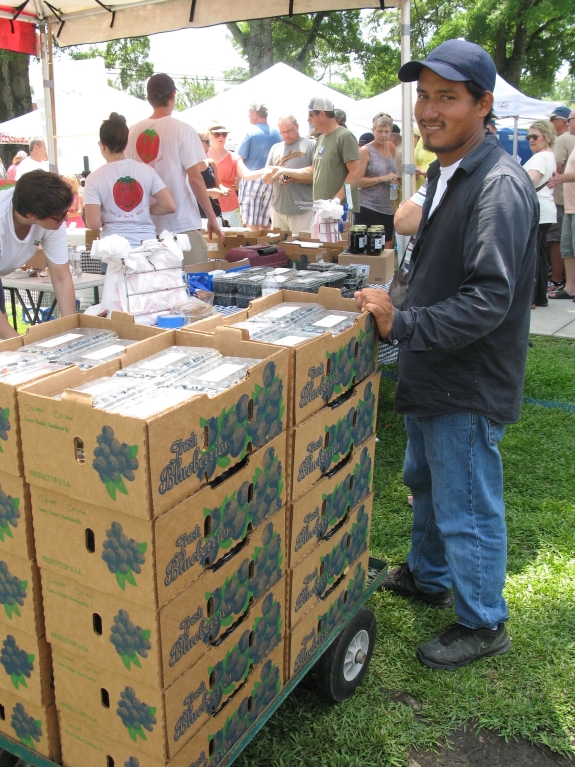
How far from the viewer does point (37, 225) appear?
11.3ft

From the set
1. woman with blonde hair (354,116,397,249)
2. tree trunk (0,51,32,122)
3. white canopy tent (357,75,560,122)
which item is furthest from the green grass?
tree trunk (0,51,32,122)

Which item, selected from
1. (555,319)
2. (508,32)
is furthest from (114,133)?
(508,32)

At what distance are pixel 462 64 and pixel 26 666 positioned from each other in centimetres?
206

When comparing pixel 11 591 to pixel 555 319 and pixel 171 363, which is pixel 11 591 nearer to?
pixel 171 363

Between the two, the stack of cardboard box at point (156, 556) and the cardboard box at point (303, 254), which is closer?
the stack of cardboard box at point (156, 556)

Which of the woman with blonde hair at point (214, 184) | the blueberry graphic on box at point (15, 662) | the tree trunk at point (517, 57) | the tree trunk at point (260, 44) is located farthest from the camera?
the tree trunk at point (517, 57)

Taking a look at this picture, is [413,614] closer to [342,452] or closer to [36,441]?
[342,452]

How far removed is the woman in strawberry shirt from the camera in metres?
4.39

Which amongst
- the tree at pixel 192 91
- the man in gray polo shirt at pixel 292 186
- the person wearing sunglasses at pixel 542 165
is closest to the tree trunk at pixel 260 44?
A: the person wearing sunglasses at pixel 542 165

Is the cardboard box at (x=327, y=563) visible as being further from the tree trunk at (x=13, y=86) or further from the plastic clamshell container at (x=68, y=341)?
the tree trunk at (x=13, y=86)

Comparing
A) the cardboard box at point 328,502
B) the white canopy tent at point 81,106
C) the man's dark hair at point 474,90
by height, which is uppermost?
the white canopy tent at point 81,106

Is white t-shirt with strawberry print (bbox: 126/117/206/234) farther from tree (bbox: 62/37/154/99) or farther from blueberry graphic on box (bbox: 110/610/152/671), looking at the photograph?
tree (bbox: 62/37/154/99)

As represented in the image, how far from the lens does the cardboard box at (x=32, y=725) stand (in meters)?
1.72

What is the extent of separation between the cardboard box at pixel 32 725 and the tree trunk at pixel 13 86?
15996 millimetres
